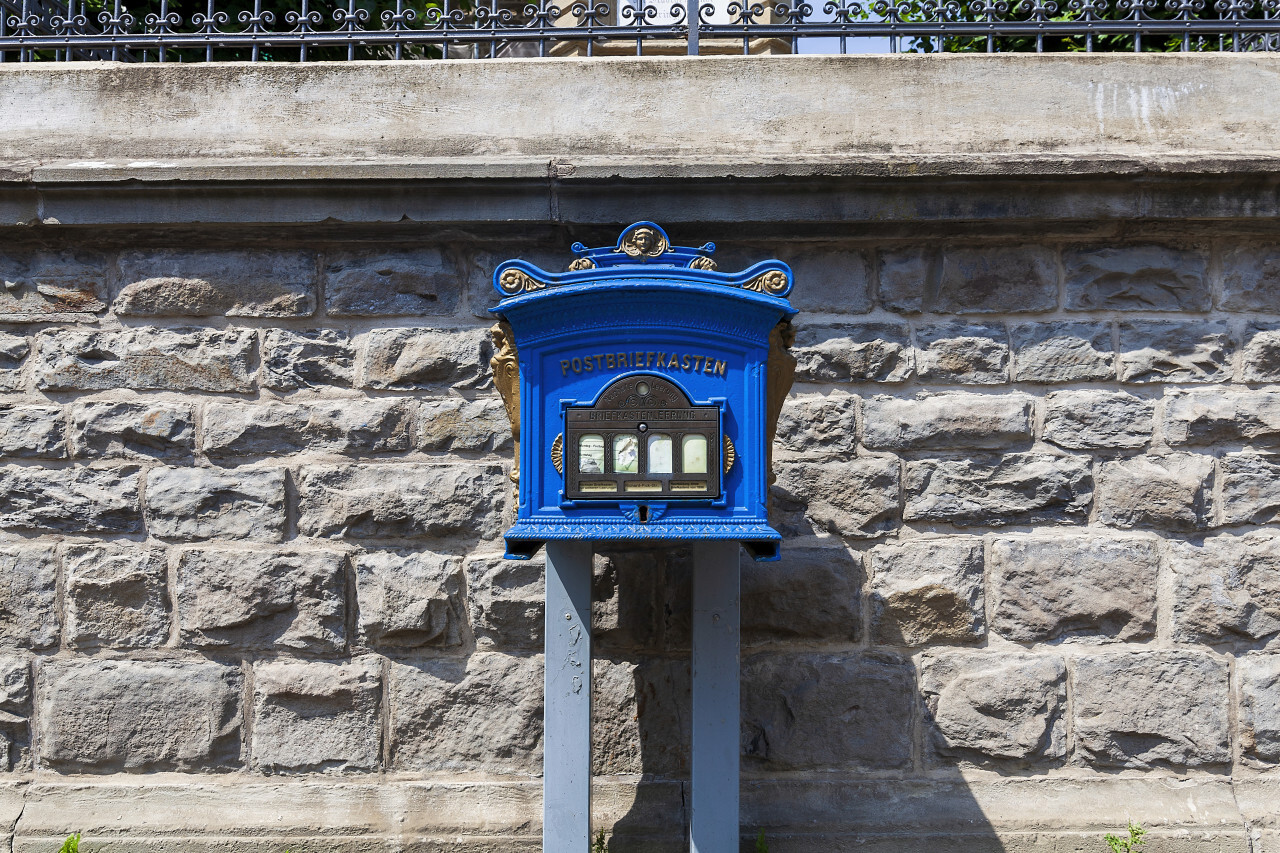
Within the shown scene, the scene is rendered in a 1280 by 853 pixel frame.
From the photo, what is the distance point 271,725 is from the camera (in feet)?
12.1

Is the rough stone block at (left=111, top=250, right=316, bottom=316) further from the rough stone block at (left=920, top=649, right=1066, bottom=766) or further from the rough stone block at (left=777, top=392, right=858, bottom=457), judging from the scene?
the rough stone block at (left=920, top=649, right=1066, bottom=766)

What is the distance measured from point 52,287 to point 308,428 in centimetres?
121

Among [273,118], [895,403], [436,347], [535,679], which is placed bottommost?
[535,679]

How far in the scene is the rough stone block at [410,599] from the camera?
12.1 feet

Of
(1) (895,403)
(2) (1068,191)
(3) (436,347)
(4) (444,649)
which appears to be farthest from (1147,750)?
(3) (436,347)

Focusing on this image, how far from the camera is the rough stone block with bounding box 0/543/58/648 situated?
372 centimetres

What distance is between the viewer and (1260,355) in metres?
3.72

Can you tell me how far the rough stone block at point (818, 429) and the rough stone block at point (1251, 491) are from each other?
1.46 meters

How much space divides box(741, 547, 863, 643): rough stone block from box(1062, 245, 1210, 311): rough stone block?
55.5 inches

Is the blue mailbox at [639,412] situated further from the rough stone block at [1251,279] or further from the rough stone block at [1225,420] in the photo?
the rough stone block at [1251,279]

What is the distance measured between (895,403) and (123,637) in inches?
126

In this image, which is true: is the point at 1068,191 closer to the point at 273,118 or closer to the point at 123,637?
the point at 273,118

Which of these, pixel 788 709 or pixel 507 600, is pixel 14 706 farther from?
pixel 788 709

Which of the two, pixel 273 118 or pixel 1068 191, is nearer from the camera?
pixel 1068 191
